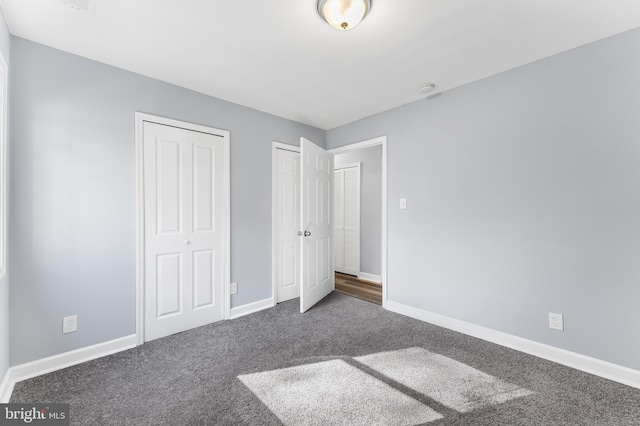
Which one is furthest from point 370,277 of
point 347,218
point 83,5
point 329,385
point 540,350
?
point 83,5

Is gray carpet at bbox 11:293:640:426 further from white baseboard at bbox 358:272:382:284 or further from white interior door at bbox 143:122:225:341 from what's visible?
white baseboard at bbox 358:272:382:284

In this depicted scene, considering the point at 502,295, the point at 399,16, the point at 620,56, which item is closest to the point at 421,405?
the point at 502,295

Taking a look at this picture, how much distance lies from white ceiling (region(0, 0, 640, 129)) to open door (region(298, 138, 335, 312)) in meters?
0.98

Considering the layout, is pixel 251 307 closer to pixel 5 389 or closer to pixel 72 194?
pixel 5 389

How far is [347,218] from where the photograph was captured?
5055 mm

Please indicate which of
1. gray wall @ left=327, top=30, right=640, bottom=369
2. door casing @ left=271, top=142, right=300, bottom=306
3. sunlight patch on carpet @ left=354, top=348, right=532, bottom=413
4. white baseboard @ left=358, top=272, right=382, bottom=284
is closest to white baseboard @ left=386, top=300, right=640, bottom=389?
gray wall @ left=327, top=30, right=640, bottom=369

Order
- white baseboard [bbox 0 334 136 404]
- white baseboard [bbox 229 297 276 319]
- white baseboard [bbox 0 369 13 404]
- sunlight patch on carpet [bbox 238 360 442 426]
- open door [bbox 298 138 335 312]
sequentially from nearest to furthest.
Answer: sunlight patch on carpet [bbox 238 360 442 426] → white baseboard [bbox 0 369 13 404] → white baseboard [bbox 0 334 136 404] → white baseboard [bbox 229 297 276 319] → open door [bbox 298 138 335 312]

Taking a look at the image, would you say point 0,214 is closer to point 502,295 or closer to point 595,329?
point 502,295

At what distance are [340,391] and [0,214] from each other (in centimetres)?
248

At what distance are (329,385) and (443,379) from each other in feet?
2.67

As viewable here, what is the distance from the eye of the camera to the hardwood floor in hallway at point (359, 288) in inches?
144

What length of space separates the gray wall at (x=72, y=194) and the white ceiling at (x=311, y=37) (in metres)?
0.24

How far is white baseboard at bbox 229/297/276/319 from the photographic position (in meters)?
2.99

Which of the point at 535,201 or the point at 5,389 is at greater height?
the point at 535,201
